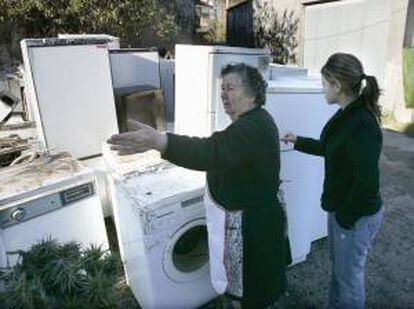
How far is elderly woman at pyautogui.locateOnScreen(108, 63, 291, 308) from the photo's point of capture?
1.49 metres

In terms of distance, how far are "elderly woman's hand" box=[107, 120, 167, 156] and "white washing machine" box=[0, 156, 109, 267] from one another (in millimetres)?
1052

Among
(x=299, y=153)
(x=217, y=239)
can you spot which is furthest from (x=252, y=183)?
(x=299, y=153)

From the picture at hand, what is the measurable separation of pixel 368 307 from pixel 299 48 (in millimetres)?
6823

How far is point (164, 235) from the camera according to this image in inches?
82.6

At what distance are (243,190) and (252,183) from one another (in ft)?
0.17

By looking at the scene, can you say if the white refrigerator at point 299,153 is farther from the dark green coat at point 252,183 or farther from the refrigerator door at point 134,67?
the refrigerator door at point 134,67

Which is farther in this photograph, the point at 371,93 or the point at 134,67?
the point at 134,67

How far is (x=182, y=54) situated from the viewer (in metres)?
2.60

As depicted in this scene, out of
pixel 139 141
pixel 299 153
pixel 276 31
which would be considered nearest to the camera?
pixel 139 141

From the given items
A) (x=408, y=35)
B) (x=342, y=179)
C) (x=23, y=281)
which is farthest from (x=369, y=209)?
(x=408, y=35)

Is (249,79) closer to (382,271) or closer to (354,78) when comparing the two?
(354,78)

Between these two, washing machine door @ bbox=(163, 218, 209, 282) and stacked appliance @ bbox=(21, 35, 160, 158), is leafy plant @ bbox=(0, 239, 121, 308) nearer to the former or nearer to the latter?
washing machine door @ bbox=(163, 218, 209, 282)

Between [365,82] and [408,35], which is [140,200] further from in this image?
[408,35]

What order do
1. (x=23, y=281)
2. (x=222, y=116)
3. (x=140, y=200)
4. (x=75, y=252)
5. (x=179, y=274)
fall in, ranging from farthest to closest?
(x=222, y=116), (x=179, y=274), (x=140, y=200), (x=75, y=252), (x=23, y=281)
